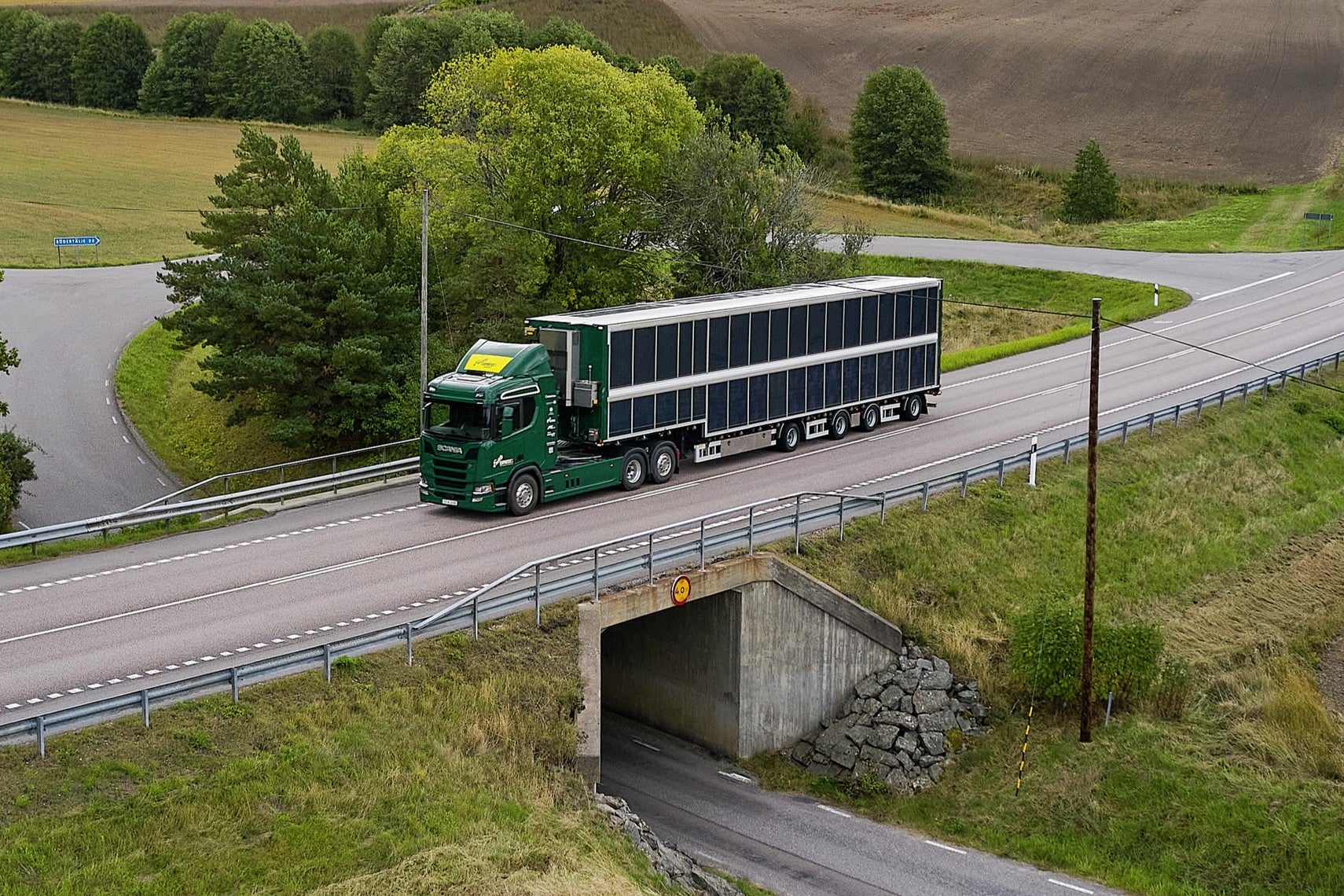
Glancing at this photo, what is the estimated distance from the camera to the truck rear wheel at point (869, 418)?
38312 millimetres

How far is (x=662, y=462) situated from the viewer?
32656 mm

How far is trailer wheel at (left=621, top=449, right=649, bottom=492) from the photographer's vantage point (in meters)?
31.8

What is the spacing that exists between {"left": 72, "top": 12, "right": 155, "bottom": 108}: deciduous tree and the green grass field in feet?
10.5

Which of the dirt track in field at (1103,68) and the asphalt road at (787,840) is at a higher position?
the dirt track in field at (1103,68)

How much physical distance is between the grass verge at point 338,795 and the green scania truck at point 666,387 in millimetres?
Answer: 6841

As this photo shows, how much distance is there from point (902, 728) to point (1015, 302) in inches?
1541

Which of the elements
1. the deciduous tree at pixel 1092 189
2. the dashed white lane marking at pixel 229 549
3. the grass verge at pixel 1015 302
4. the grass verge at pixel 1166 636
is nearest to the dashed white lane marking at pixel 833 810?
the grass verge at pixel 1166 636

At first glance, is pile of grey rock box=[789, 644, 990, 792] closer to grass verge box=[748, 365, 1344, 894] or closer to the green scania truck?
grass verge box=[748, 365, 1344, 894]

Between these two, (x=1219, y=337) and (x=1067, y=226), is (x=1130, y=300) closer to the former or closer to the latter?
(x=1219, y=337)

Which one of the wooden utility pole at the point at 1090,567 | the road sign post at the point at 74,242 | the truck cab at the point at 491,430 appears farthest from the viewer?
the road sign post at the point at 74,242

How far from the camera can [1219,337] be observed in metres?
51.3

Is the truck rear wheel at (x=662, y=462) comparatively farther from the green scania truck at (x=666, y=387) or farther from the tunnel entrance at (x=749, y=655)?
A: the tunnel entrance at (x=749, y=655)

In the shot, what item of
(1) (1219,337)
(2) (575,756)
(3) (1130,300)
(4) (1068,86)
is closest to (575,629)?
(2) (575,756)

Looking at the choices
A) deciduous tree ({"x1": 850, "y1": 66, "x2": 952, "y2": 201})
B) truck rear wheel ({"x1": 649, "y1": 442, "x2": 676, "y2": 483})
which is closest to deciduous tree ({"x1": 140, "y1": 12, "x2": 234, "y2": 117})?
deciduous tree ({"x1": 850, "y1": 66, "x2": 952, "y2": 201})
